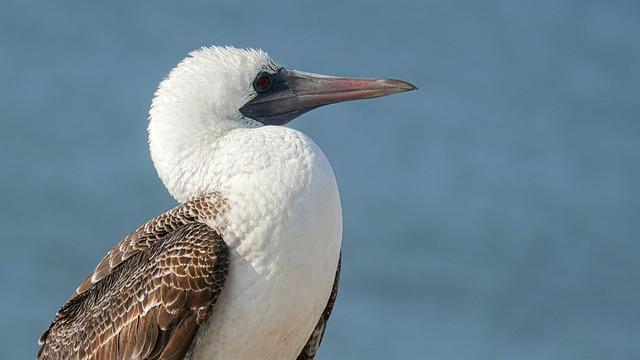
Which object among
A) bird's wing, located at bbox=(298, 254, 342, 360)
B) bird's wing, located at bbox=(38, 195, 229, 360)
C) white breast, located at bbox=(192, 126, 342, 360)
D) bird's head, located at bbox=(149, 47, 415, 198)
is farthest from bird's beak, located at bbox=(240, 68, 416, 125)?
bird's wing, located at bbox=(298, 254, 342, 360)

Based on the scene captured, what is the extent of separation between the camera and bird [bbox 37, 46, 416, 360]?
6.54 metres

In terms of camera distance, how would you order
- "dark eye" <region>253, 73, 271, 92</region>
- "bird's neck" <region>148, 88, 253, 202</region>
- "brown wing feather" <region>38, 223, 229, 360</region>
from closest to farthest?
1. "brown wing feather" <region>38, 223, 229, 360</region>
2. "bird's neck" <region>148, 88, 253, 202</region>
3. "dark eye" <region>253, 73, 271, 92</region>

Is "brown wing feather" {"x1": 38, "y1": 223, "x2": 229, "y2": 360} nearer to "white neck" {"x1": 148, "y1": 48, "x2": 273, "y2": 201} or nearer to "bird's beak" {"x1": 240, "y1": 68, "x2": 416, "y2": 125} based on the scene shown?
"white neck" {"x1": 148, "y1": 48, "x2": 273, "y2": 201}

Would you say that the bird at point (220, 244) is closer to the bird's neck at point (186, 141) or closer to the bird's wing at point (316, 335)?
the bird's neck at point (186, 141)

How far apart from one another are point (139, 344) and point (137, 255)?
57cm

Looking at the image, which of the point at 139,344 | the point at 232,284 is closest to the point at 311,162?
the point at 232,284

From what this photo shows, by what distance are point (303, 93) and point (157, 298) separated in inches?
68.7

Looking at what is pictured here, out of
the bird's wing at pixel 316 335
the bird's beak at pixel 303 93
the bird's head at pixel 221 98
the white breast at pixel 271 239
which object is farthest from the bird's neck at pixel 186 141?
the bird's wing at pixel 316 335

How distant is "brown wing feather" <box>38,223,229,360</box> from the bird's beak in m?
1.02

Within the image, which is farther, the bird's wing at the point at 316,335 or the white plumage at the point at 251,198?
the bird's wing at the point at 316,335

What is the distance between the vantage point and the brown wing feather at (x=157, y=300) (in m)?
6.51

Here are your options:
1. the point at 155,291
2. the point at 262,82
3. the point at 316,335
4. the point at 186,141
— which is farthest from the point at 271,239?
the point at 262,82

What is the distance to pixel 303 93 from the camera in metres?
7.43

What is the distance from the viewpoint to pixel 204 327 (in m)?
6.67
